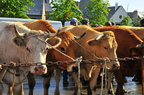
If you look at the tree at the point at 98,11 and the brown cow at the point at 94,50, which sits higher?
the tree at the point at 98,11

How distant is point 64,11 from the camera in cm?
3366

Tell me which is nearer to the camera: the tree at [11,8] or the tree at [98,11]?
the tree at [11,8]

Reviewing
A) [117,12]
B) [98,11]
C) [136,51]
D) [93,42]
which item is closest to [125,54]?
[136,51]

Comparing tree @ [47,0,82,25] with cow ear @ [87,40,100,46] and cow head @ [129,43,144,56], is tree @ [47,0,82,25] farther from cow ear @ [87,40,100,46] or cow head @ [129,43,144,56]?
cow ear @ [87,40,100,46]

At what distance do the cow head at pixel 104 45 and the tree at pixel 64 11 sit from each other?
24198 millimetres

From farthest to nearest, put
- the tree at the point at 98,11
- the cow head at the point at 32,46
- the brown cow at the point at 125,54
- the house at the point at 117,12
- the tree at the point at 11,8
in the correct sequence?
1. the house at the point at 117,12
2. the tree at the point at 98,11
3. the tree at the point at 11,8
4. the brown cow at the point at 125,54
5. the cow head at the point at 32,46

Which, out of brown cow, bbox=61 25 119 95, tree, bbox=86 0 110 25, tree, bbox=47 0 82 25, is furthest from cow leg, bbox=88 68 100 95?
tree, bbox=86 0 110 25

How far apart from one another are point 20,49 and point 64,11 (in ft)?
88.3

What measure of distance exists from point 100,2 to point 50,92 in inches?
1439

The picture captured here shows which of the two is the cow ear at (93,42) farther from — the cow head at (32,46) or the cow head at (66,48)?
the cow head at (32,46)

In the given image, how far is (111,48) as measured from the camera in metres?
8.27

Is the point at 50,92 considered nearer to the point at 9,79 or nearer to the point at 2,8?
the point at 9,79

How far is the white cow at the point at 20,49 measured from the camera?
6684 millimetres

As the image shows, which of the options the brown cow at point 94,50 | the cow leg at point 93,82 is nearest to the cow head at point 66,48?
the brown cow at point 94,50
